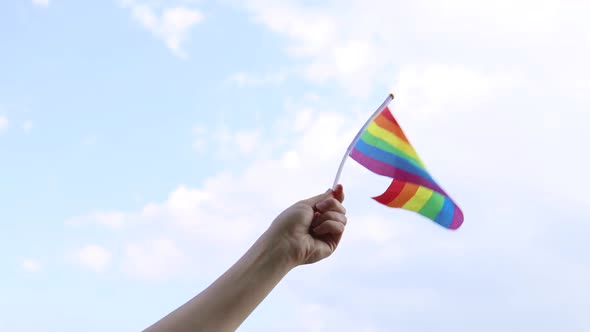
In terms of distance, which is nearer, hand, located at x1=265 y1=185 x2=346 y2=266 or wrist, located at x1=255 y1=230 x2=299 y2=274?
wrist, located at x1=255 y1=230 x2=299 y2=274

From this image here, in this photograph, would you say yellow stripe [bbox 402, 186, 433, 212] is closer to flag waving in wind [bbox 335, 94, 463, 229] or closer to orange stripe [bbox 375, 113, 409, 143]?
flag waving in wind [bbox 335, 94, 463, 229]

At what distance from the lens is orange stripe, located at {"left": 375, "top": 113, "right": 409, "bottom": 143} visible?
460cm

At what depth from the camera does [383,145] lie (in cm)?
459

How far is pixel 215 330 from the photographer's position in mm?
2912

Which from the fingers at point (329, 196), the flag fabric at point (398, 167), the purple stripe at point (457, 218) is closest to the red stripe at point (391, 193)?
the flag fabric at point (398, 167)

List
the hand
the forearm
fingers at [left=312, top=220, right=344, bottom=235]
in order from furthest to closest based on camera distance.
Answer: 1. fingers at [left=312, top=220, right=344, bottom=235]
2. the hand
3. the forearm

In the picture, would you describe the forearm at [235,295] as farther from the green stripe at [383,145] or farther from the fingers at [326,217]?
the green stripe at [383,145]

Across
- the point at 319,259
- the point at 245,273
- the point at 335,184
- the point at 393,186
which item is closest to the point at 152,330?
the point at 245,273

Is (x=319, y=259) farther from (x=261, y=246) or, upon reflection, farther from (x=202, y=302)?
(x=202, y=302)

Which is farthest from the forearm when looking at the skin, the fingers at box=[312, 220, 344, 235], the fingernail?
the fingernail

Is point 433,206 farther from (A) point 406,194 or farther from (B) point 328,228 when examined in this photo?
(B) point 328,228

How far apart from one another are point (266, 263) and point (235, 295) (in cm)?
23

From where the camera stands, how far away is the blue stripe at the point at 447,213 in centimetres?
441

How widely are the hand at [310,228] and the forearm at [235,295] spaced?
0.06 m
